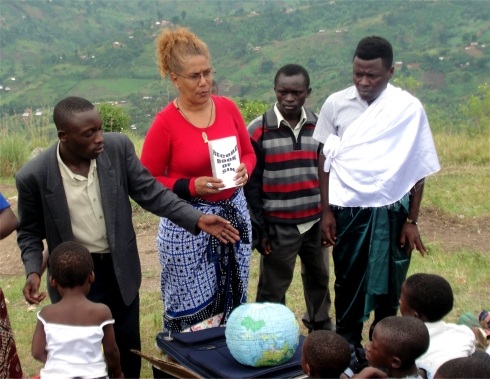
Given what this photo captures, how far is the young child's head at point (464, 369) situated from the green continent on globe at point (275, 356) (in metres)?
0.81

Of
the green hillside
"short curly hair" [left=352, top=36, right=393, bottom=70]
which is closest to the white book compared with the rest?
"short curly hair" [left=352, top=36, right=393, bottom=70]

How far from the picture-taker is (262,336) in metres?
2.82

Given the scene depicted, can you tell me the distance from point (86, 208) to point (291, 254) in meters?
1.40

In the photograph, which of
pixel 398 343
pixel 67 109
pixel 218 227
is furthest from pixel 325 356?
pixel 67 109

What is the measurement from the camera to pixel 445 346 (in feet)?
9.00

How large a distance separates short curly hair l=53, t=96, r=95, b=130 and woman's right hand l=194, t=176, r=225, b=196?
699mm

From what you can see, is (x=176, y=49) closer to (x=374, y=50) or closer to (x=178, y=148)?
(x=178, y=148)

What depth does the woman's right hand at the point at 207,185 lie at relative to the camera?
10.4 ft

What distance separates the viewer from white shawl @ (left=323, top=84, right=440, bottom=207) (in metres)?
3.29

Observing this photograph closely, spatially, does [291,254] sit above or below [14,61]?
below

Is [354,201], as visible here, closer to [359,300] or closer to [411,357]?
[359,300]

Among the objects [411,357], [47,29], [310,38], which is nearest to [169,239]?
[411,357]

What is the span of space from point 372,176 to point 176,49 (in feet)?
4.04

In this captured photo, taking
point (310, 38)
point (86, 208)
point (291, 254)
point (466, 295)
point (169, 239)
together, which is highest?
point (310, 38)
